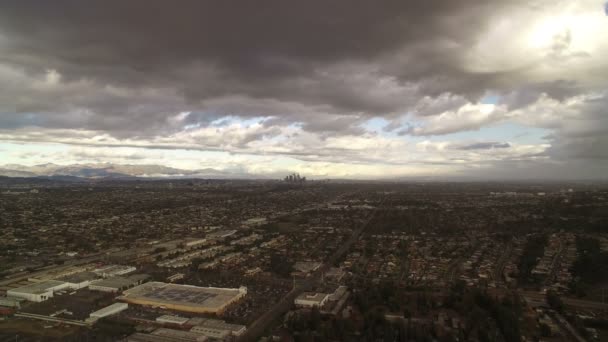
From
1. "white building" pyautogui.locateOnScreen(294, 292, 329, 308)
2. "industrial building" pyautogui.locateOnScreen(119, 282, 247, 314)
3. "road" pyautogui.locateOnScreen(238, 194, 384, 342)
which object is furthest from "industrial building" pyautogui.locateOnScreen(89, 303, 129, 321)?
"white building" pyautogui.locateOnScreen(294, 292, 329, 308)

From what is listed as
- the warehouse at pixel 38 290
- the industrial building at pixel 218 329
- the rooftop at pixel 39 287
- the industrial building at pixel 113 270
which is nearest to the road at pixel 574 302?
the industrial building at pixel 218 329

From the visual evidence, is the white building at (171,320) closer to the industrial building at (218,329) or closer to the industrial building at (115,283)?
the industrial building at (218,329)

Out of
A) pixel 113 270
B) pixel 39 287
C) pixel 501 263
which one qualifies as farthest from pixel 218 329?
pixel 501 263

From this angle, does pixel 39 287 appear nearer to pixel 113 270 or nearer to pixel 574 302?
pixel 113 270

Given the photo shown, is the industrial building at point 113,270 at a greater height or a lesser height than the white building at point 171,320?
greater

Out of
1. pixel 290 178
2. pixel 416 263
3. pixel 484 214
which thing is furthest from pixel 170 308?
pixel 290 178

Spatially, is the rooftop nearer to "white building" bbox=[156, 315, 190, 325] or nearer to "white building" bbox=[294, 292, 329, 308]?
"white building" bbox=[156, 315, 190, 325]
